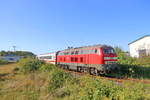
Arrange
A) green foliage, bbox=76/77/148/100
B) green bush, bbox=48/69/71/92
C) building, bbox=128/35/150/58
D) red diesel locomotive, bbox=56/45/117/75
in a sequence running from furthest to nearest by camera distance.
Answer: building, bbox=128/35/150/58 < red diesel locomotive, bbox=56/45/117/75 < green bush, bbox=48/69/71/92 < green foliage, bbox=76/77/148/100

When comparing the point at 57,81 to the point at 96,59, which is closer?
the point at 57,81

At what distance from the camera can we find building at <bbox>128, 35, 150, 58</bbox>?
30198mm

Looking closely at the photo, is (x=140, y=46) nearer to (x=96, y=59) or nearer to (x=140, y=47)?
(x=140, y=47)

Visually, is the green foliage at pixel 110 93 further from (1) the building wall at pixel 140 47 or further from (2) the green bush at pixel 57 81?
(1) the building wall at pixel 140 47

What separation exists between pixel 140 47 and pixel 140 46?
0.20m

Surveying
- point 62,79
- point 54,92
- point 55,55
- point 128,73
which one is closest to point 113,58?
point 128,73

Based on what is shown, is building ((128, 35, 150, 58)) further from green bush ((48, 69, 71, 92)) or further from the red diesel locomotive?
green bush ((48, 69, 71, 92))

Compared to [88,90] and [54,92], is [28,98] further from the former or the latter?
[88,90]

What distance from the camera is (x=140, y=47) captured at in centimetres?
3181

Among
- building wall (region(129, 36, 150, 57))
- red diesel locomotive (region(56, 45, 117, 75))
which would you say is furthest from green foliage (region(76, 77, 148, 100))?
building wall (region(129, 36, 150, 57))

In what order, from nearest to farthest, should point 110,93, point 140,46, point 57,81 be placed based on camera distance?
point 110,93, point 57,81, point 140,46

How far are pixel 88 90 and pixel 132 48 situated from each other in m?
28.1

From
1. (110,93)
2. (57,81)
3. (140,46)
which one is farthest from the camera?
(140,46)

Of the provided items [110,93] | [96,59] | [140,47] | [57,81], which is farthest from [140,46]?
[110,93]
